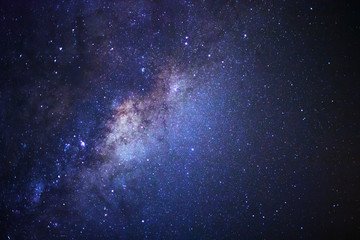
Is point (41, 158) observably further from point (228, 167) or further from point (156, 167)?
point (228, 167)

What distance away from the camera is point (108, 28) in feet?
6.63

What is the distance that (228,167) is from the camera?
6.91 ft

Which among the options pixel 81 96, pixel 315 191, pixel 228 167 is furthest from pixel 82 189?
pixel 315 191

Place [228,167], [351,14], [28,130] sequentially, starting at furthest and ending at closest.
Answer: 1. [28,130]
2. [228,167]
3. [351,14]

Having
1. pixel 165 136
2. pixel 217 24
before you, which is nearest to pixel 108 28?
pixel 217 24

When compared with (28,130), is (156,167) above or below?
below

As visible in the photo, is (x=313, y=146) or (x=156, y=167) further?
(x=156, y=167)

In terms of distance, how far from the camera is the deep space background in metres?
1.95

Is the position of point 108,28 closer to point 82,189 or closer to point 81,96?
point 81,96

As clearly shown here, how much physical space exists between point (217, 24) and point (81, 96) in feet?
5.16

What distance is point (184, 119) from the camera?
2.10m

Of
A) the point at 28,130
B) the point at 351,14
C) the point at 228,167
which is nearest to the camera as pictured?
the point at 351,14

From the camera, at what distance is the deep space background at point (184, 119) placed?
6.39 feet

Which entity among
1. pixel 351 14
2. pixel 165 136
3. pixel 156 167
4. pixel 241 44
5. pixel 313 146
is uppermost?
pixel 241 44
